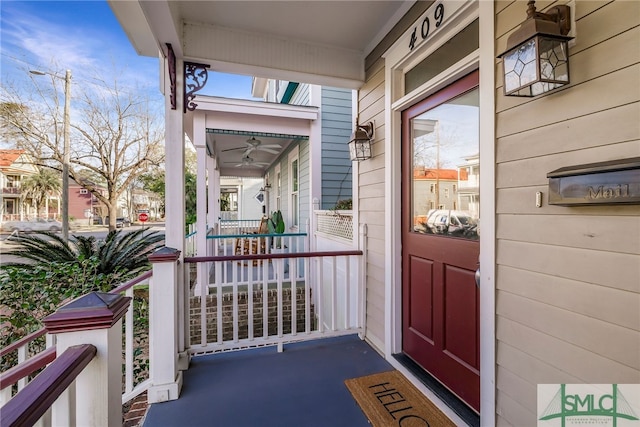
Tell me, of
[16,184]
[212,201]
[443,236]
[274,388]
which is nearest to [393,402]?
[274,388]

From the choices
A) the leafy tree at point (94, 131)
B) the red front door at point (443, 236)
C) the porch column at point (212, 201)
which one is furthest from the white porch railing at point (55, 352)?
the leafy tree at point (94, 131)

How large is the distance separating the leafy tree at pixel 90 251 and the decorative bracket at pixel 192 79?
1773 mm

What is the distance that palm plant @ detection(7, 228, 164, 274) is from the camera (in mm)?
3385

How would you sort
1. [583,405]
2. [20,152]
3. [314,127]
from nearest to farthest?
[583,405]
[314,127]
[20,152]

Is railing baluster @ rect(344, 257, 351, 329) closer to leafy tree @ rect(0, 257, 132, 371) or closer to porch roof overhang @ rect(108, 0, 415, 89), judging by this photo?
porch roof overhang @ rect(108, 0, 415, 89)

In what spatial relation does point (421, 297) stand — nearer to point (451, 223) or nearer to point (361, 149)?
point (451, 223)

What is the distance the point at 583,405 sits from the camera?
1.17 meters

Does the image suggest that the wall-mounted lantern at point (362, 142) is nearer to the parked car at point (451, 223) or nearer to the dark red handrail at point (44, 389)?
the parked car at point (451, 223)

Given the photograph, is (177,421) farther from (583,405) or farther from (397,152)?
(397,152)

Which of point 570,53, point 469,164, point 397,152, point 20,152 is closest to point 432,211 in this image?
point 469,164

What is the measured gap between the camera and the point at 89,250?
11.9ft

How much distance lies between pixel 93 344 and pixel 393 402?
6.03 ft

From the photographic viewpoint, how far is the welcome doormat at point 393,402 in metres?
1.82

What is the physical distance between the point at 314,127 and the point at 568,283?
4239 millimetres
